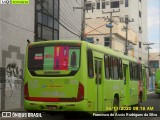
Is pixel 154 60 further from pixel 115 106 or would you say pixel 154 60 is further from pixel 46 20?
pixel 115 106

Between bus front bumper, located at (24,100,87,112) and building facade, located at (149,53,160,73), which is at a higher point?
building facade, located at (149,53,160,73)

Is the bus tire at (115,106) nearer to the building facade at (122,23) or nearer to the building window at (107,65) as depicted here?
the building window at (107,65)

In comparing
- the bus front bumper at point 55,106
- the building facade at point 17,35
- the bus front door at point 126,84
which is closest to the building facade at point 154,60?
the building facade at point 17,35

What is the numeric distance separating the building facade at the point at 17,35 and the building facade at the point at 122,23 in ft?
111

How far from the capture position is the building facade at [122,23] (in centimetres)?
6406

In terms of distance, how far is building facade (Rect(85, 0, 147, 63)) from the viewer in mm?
64062

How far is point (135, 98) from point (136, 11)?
6530 cm

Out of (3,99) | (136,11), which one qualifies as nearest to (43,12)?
(3,99)

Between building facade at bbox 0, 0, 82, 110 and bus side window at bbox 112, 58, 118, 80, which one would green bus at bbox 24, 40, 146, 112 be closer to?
bus side window at bbox 112, 58, 118, 80

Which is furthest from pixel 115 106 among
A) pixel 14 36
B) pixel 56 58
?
pixel 14 36

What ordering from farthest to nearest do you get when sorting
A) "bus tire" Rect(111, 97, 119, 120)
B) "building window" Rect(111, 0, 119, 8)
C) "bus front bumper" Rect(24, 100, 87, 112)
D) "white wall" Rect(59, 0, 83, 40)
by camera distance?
"building window" Rect(111, 0, 119, 8) → "white wall" Rect(59, 0, 83, 40) → "bus tire" Rect(111, 97, 119, 120) → "bus front bumper" Rect(24, 100, 87, 112)

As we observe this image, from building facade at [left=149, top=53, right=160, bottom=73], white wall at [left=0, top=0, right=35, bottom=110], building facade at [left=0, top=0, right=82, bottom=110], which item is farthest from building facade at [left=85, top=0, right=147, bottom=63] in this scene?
white wall at [left=0, top=0, right=35, bottom=110]

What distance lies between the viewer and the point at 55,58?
14242 mm

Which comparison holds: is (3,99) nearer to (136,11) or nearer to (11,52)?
(11,52)
